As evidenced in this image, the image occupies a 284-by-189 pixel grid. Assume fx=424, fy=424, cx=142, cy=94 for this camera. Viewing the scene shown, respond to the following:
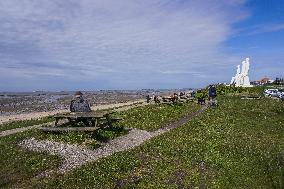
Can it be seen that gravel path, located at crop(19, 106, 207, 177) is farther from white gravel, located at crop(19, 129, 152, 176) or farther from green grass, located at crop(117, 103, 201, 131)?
green grass, located at crop(117, 103, 201, 131)

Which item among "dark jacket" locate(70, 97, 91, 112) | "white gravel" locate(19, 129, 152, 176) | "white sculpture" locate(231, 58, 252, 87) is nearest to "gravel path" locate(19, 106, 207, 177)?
"white gravel" locate(19, 129, 152, 176)

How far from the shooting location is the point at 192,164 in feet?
61.3

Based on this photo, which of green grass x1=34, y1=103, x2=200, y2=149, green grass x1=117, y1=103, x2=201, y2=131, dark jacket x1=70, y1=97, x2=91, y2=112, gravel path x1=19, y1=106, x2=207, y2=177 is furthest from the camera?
green grass x1=117, y1=103, x2=201, y2=131

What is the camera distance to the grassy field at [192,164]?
1594 cm

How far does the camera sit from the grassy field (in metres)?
15.9

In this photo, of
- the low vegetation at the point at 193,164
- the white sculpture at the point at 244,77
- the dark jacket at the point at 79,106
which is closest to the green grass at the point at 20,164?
the low vegetation at the point at 193,164

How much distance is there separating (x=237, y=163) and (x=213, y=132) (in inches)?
343

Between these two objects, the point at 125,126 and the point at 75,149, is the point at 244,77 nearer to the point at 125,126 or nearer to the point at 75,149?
the point at 125,126

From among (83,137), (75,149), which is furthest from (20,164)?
(83,137)

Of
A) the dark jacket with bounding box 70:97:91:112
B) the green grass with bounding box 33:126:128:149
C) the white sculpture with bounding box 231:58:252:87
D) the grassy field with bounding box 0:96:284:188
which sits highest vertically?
the white sculpture with bounding box 231:58:252:87

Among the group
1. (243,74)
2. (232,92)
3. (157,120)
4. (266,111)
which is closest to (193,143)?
(157,120)

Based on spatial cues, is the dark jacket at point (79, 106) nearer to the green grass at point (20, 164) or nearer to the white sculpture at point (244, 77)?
the green grass at point (20, 164)

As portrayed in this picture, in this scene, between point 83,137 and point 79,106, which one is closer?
point 83,137

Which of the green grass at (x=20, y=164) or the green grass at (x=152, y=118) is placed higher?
the green grass at (x=152, y=118)
